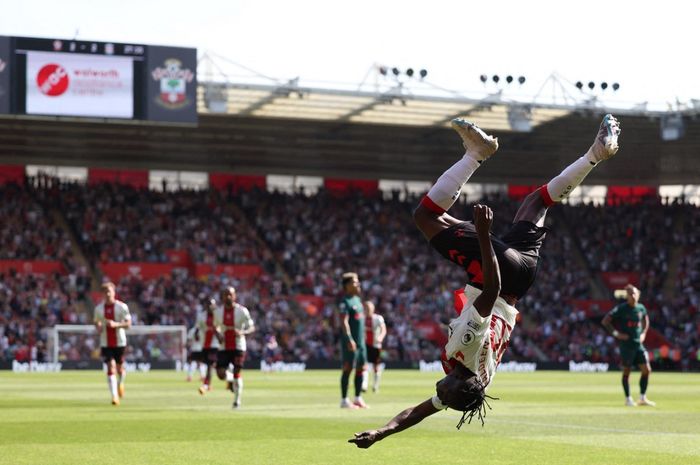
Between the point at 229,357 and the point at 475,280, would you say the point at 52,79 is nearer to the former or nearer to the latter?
the point at 229,357

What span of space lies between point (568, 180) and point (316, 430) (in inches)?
325

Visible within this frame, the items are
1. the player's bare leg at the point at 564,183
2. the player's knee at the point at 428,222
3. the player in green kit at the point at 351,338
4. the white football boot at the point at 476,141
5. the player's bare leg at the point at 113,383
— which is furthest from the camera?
the player's bare leg at the point at 113,383

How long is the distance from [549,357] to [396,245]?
31.6ft

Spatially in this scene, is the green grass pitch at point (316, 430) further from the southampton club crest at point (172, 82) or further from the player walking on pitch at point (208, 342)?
the southampton club crest at point (172, 82)

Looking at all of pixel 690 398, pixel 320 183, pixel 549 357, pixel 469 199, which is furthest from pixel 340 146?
pixel 690 398

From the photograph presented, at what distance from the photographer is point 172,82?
4269 cm

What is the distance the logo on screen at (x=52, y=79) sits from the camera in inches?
1633

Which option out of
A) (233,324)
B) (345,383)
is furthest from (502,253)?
(233,324)

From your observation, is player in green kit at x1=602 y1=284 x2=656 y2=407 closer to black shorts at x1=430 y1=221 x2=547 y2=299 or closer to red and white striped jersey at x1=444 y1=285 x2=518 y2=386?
black shorts at x1=430 y1=221 x2=547 y2=299

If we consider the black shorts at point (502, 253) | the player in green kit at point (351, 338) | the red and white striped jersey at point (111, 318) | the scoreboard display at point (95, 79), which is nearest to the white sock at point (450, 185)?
the black shorts at point (502, 253)

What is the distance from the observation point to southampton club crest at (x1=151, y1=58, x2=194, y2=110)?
42344mm

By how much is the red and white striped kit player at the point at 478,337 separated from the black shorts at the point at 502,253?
0.16 m

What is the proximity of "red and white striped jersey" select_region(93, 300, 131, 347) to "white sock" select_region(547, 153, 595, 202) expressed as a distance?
15628mm

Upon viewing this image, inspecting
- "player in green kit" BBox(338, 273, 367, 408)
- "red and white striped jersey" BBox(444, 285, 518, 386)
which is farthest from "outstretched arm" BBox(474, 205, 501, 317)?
"player in green kit" BBox(338, 273, 367, 408)
